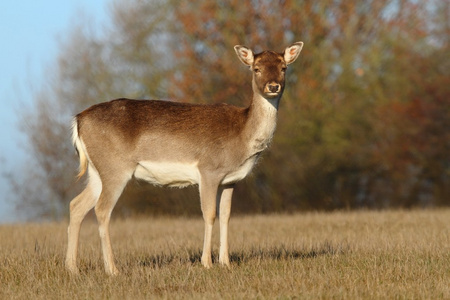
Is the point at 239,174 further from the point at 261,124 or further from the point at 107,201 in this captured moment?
the point at 107,201

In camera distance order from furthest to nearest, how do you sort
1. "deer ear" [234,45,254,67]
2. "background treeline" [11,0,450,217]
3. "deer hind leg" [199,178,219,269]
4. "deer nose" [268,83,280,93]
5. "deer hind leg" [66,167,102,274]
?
1. "background treeline" [11,0,450,217]
2. "deer ear" [234,45,254,67]
3. "deer hind leg" [66,167,102,274]
4. "deer hind leg" [199,178,219,269]
5. "deer nose" [268,83,280,93]

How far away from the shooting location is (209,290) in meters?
7.56

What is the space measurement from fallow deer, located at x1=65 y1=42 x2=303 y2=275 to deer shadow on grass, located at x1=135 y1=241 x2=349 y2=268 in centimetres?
61

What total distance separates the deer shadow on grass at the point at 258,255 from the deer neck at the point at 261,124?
1.45 meters

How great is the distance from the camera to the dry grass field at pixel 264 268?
24.3 feet

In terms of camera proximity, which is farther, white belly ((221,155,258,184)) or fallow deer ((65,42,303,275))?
white belly ((221,155,258,184))

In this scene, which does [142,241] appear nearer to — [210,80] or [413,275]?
[413,275]

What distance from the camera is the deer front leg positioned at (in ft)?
30.9

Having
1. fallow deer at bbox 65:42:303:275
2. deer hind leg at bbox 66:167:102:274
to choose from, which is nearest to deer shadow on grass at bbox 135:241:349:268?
fallow deer at bbox 65:42:303:275

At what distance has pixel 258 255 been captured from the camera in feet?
34.4

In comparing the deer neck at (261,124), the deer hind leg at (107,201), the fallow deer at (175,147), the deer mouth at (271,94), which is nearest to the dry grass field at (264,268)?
the deer hind leg at (107,201)

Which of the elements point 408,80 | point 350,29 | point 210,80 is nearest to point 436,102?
point 408,80

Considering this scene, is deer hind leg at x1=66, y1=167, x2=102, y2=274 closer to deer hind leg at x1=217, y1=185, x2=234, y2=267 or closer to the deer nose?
deer hind leg at x1=217, y1=185, x2=234, y2=267

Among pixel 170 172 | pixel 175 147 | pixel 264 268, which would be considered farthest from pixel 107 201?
pixel 264 268
